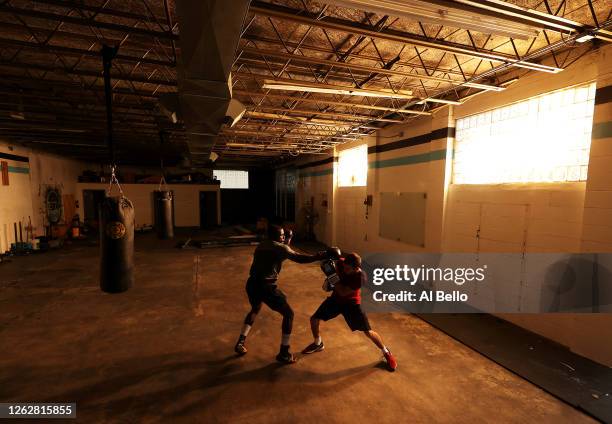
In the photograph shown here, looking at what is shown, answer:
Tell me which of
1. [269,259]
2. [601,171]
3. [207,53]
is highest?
[207,53]

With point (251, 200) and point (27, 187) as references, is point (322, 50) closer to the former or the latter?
point (27, 187)

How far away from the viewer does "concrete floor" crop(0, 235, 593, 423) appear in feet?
9.37

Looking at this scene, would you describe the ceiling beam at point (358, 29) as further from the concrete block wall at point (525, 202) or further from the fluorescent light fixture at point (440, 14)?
the concrete block wall at point (525, 202)

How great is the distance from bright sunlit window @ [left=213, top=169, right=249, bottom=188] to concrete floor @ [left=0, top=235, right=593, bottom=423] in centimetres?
1458

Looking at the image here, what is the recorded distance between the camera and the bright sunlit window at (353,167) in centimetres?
959

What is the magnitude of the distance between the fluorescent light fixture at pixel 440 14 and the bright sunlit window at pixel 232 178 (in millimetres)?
18389

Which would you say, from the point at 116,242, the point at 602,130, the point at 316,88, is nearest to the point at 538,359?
the point at 602,130

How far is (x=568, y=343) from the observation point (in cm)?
411

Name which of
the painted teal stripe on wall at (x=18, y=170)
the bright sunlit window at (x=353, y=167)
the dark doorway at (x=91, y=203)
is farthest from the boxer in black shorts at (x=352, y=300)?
the dark doorway at (x=91, y=203)

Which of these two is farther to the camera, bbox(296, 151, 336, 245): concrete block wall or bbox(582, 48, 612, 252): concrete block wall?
bbox(296, 151, 336, 245): concrete block wall

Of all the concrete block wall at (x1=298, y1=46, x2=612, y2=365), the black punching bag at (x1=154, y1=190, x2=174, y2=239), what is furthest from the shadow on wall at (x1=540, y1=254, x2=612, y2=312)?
the black punching bag at (x1=154, y1=190, x2=174, y2=239)

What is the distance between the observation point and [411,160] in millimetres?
7238

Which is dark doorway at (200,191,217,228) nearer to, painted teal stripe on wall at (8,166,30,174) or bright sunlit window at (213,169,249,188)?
bright sunlit window at (213,169,249,188)

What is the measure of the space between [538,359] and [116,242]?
5.47m
